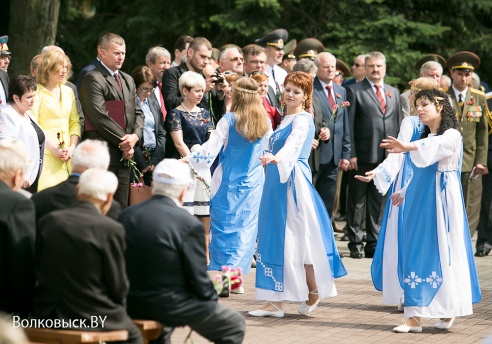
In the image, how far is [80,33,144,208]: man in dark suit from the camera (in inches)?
430

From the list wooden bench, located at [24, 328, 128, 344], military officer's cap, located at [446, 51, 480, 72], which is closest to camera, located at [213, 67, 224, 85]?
military officer's cap, located at [446, 51, 480, 72]

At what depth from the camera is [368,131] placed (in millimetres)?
13414

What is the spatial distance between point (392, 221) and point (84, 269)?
4.28m

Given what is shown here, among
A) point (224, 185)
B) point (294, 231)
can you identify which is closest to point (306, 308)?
point (294, 231)

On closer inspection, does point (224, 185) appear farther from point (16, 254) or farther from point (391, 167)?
point (16, 254)

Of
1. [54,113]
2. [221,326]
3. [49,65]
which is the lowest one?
[221,326]

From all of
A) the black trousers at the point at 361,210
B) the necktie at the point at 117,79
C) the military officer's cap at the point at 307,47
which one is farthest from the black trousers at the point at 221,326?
the military officer's cap at the point at 307,47

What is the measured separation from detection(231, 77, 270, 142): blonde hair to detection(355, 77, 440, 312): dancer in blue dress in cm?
132

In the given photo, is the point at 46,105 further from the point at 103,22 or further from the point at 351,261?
the point at 103,22

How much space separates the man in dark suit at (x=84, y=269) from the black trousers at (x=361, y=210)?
24.1ft

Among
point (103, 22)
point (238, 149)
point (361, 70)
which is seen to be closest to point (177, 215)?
point (238, 149)

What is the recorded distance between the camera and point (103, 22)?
21.5m

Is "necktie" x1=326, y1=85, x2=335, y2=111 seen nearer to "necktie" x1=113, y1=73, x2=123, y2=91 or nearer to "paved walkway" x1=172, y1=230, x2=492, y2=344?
→ "paved walkway" x1=172, y1=230, x2=492, y2=344

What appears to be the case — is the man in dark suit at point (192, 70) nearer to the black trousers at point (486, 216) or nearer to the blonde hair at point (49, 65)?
the blonde hair at point (49, 65)
